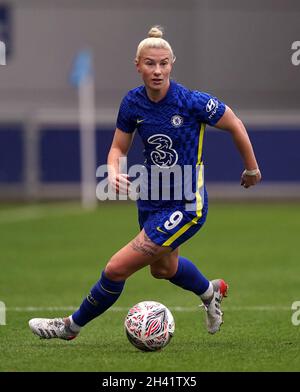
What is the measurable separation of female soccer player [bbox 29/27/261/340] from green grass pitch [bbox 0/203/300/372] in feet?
1.90

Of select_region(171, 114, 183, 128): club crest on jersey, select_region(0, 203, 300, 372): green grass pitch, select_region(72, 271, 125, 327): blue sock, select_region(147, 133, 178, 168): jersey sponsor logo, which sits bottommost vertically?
select_region(0, 203, 300, 372): green grass pitch

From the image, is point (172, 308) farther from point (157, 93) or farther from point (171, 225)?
point (157, 93)

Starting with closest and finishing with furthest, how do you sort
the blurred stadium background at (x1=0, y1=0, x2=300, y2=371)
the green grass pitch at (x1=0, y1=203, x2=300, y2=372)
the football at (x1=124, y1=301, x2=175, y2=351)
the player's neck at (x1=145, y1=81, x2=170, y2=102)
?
the green grass pitch at (x1=0, y1=203, x2=300, y2=372) < the football at (x1=124, y1=301, x2=175, y2=351) < the player's neck at (x1=145, y1=81, x2=170, y2=102) < the blurred stadium background at (x1=0, y1=0, x2=300, y2=371)

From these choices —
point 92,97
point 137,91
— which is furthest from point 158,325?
point 92,97

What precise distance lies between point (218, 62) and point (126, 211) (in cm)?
854

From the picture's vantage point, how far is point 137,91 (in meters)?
7.89

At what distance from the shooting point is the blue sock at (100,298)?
7.76m

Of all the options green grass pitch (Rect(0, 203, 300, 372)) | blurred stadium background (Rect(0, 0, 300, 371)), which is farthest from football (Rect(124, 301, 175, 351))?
blurred stadium background (Rect(0, 0, 300, 371))

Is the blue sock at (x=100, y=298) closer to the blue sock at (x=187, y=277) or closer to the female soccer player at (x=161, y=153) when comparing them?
the female soccer player at (x=161, y=153)

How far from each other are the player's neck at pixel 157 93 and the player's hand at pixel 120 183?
657 millimetres

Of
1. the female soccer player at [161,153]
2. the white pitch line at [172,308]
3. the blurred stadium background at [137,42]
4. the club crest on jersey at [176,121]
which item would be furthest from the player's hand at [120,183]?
the blurred stadium background at [137,42]

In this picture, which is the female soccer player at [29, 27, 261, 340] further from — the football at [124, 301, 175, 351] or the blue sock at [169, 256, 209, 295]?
the blue sock at [169, 256, 209, 295]

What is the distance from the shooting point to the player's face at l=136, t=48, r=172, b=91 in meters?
7.64
